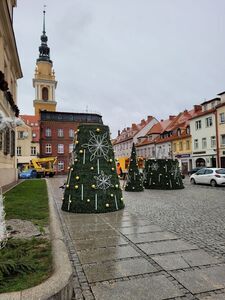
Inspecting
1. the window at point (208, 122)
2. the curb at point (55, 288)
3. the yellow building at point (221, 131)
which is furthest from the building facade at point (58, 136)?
the curb at point (55, 288)

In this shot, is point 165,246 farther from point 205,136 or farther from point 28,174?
point 28,174

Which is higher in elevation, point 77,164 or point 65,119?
point 65,119

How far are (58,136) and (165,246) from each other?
5624 centimetres

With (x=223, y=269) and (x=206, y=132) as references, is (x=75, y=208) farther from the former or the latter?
(x=206, y=132)

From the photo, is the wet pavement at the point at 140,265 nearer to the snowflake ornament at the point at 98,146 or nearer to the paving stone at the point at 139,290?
the paving stone at the point at 139,290

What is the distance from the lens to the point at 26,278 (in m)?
3.29

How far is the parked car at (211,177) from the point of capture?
2127 cm

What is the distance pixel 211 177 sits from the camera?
2194cm

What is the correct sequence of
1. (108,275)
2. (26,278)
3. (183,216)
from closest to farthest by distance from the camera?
(26,278) < (108,275) < (183,216)

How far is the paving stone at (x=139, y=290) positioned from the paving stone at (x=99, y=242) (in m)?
1.74

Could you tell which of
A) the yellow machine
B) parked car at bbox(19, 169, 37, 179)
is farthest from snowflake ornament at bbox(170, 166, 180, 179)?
the yellow machine

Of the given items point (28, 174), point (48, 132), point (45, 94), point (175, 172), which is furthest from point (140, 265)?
point (45, 94)

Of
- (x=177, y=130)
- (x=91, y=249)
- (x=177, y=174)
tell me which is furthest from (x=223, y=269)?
(x=177, y=130)

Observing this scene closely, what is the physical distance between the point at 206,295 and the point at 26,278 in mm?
2166
